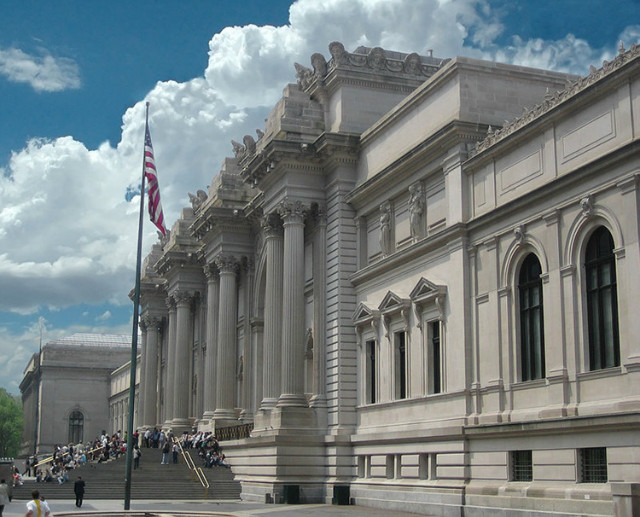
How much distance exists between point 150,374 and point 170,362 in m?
8.31

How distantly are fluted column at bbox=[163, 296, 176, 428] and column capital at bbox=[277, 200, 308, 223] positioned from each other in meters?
29.5

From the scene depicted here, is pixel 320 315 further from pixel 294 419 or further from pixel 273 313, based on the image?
pixel 294 419

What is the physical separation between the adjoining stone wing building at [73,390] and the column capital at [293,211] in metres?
110

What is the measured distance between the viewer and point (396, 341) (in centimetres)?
4341

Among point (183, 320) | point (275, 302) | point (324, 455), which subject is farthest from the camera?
point (183, 320)

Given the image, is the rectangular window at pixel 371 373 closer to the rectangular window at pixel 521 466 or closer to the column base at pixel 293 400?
the column base at pixel 293 400

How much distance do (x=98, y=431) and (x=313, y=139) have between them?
116 meters

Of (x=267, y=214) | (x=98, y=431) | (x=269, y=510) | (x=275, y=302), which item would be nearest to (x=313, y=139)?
(x=267, y=214)

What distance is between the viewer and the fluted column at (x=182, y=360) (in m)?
73.6

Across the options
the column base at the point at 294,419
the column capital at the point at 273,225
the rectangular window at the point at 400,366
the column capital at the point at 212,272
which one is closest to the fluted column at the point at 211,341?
the column capital at the point at 212,272

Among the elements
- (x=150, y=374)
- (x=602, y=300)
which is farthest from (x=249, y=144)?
(x=602, y=300)

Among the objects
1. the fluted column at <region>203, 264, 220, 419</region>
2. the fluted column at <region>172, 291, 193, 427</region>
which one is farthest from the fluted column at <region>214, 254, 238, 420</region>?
the fluted column at <region>172, 291, 193, 427</region>

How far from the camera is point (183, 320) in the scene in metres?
74.4

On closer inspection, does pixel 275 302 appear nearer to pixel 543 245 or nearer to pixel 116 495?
pixel 116 495
